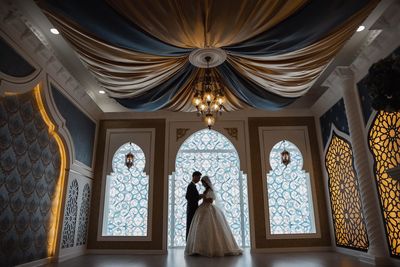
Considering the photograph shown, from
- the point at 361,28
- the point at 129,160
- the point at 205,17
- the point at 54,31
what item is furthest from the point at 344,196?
the point at 54,31

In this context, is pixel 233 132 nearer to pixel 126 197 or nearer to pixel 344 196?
pixel 344 196

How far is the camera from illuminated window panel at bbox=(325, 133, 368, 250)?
462 cm

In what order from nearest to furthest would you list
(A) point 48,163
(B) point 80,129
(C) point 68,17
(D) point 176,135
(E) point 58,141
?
(C) point 68,17
(A) point 48,163
(E) point 58,141
(B) point 80,129
(D) point 176,135

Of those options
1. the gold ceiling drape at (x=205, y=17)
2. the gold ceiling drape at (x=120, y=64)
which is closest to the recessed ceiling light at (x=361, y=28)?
the gold ceiling drape at (x=205, y=17)

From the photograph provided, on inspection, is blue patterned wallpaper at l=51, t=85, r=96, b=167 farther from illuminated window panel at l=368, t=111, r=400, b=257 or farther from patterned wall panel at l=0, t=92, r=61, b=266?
illuminated window panel at l=368, t=111, r=400, b=257

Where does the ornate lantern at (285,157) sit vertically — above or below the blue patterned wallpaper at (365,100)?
below

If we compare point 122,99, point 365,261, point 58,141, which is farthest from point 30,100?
point 365,261

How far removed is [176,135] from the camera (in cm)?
622

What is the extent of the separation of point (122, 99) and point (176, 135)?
1651 mm

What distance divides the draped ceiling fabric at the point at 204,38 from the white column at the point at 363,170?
613mm

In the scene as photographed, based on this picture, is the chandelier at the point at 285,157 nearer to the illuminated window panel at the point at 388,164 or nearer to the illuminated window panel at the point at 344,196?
the illuminated window panel at the point at 344,196

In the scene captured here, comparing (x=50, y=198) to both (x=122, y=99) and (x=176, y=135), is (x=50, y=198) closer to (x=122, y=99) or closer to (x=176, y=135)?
(x=122, y=99)

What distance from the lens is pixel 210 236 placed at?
15.2ft

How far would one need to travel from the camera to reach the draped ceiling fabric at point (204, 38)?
9.53ft
